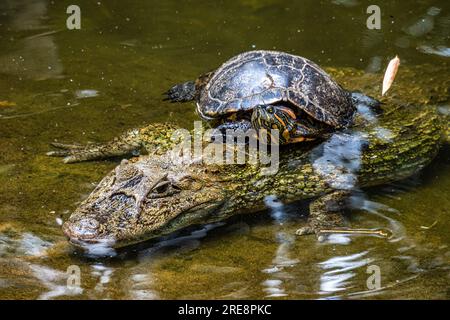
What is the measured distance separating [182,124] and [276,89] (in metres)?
1.32

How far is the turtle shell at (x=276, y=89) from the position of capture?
6.45 metres

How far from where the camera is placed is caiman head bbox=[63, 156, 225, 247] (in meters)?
5.05

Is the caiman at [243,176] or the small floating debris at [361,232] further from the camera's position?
the small floating debris at [361,232]

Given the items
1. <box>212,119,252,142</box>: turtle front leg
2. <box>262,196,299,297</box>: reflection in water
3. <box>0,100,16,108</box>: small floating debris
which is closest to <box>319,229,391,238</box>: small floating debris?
<box>262,196,299,297</box>: reflection in water

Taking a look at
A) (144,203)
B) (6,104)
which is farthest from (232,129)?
(6,104)

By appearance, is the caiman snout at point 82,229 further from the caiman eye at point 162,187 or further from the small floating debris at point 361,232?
the small floating debris at point 361,232

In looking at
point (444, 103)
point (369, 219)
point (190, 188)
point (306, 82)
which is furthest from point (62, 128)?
point (444, 103)

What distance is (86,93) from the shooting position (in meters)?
7.83

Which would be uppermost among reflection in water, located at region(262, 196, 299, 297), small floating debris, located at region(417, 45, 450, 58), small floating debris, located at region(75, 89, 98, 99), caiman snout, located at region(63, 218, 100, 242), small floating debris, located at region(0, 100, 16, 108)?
small floating debris, located at region(417, 45, 450, 58)

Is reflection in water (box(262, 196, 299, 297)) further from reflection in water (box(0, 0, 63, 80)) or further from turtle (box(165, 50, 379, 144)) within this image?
reflection in water (box(0, 0, 63, 80))

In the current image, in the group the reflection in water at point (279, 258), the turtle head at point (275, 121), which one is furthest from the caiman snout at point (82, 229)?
the turtle head at point (275, 121)

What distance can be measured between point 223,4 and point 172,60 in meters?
2.30

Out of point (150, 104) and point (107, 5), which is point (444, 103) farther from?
point (107, 5)

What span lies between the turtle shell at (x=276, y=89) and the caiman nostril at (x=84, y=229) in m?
2.19
